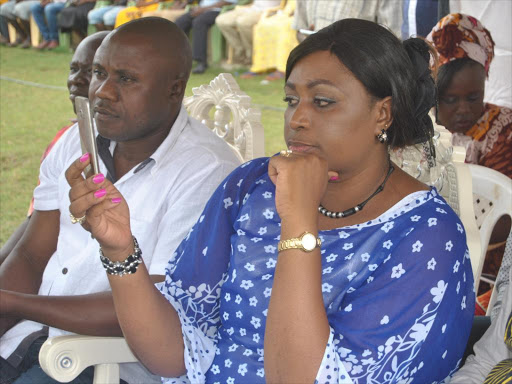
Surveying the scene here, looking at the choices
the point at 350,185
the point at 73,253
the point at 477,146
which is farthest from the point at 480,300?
the point at 73,253

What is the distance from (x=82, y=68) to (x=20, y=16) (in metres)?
13.3

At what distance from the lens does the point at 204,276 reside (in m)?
1.75

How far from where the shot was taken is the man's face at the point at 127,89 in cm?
210

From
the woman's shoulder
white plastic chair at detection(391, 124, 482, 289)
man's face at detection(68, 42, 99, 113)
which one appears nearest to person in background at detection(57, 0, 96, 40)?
man's face at detection(68, 42, 99, 113)

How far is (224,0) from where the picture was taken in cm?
1167

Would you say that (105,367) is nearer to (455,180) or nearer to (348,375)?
(348,375)

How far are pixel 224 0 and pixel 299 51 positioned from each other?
10.6m

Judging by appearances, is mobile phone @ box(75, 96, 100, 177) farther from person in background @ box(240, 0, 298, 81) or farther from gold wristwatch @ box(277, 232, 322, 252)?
person in background @ box(240, 0, 298, 81)

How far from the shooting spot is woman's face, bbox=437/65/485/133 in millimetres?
3238

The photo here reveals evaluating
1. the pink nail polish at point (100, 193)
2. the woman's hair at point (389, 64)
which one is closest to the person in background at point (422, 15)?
the woman's hair at point (389, 64)

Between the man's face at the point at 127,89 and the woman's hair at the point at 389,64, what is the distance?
637 millimetres

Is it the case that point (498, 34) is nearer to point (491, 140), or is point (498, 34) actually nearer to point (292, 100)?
point (491, 140)

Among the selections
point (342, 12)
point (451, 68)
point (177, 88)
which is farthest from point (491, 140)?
point (342, 12)

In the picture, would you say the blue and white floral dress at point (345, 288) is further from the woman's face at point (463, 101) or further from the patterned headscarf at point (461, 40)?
the patterned headscarf at point (461, 40)
